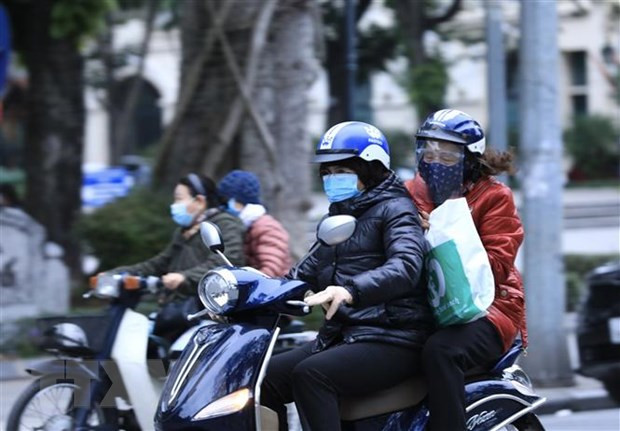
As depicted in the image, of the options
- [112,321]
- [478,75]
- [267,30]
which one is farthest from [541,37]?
[478,75]

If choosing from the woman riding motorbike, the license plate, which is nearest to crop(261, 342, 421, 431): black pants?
the woman riding motorbike

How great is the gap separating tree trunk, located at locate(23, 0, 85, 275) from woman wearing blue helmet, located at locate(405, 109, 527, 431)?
28.6 ft

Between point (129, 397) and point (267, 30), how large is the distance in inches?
206

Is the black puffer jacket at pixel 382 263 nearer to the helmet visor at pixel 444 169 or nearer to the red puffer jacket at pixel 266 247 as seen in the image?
the helmet visor at pixel 444 169

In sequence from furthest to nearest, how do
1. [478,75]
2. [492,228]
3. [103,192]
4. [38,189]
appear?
[478,75]
[103,192]
[38,189]
[492,228]

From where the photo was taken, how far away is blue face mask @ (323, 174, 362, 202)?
16.2 feet

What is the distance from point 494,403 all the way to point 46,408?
2.33 meters

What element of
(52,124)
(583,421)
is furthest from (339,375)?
(52,124)

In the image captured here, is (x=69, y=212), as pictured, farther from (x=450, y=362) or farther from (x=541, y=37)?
(x=450, y=362)

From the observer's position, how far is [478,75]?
41.6 metres

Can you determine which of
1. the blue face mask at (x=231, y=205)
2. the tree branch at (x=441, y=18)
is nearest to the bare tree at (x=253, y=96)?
the blue face mask at (x=231, y=205)

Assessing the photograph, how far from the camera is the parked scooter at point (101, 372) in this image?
631cm

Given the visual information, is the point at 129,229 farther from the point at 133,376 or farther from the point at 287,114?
the point at 133,376

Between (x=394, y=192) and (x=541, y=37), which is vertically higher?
(x=541, y=37)
